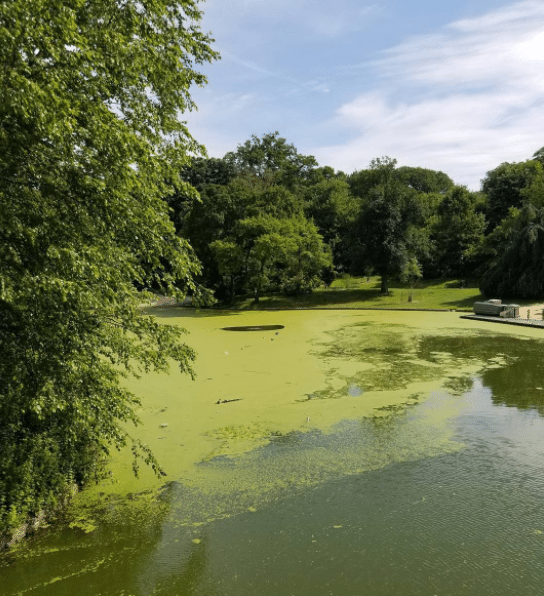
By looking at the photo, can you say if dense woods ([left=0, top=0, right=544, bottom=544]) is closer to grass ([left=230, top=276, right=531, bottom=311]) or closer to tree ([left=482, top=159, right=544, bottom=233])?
grass ([left=230, top=276, right=531, bottom=311])

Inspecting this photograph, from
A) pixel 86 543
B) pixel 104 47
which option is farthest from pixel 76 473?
pixel 104 47

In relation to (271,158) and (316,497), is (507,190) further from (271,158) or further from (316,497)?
(316,497)

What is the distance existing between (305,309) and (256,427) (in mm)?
21376

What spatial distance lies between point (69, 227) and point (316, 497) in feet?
12.7

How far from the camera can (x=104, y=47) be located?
4945 mm

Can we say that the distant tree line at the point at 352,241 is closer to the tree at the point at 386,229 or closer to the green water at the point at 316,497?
the tree at the point at 386,229

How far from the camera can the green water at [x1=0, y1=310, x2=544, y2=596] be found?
14.3 ft

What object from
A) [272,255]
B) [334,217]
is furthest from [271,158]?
[272,255]

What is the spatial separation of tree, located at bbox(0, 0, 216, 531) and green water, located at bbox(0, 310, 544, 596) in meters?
0.89

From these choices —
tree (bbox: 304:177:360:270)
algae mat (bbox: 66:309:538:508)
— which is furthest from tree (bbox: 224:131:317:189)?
algae mat (bbox: 66:309:538:508)

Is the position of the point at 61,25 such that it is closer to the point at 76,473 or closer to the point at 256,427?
the point at 76,473

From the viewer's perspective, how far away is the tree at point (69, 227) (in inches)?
161

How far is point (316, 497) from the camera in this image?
226 inches

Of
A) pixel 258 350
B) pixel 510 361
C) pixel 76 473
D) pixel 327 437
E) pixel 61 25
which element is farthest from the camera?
pixel 258 350
